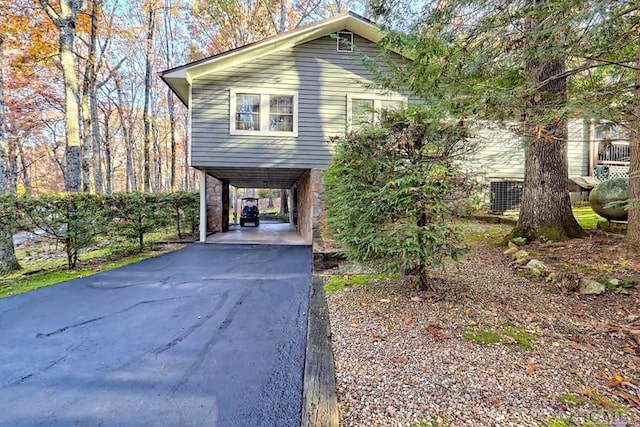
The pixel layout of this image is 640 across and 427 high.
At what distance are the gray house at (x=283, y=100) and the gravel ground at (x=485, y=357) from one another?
232 inches

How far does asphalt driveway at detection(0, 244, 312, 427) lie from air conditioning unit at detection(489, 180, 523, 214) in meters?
7.48

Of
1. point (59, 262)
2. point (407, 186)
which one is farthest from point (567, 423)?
point (59, 262)

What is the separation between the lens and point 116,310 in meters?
3.79

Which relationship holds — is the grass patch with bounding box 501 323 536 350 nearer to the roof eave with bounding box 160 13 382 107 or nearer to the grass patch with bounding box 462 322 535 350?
the grass patch with bounding box 462 322 535 350

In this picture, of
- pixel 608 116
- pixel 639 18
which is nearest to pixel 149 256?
pixel 608 116

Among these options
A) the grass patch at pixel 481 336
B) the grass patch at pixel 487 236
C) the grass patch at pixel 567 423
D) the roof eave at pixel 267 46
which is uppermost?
the roof eave at pixel 267 46

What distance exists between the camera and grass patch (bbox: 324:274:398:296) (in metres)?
4.17

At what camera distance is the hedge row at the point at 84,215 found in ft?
16.8

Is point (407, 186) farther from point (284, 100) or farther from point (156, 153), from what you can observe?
point (156, 153)

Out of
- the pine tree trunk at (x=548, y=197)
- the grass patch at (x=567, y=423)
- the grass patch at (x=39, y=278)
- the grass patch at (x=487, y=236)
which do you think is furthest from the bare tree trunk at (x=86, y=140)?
the grass patch at (x=567, y=423)

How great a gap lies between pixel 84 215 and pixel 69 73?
12.6ft

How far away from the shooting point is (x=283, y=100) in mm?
8789

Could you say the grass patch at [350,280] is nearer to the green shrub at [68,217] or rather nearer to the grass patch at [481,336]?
the grass patch at [481,336]

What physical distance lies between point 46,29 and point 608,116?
14284 millimetres
